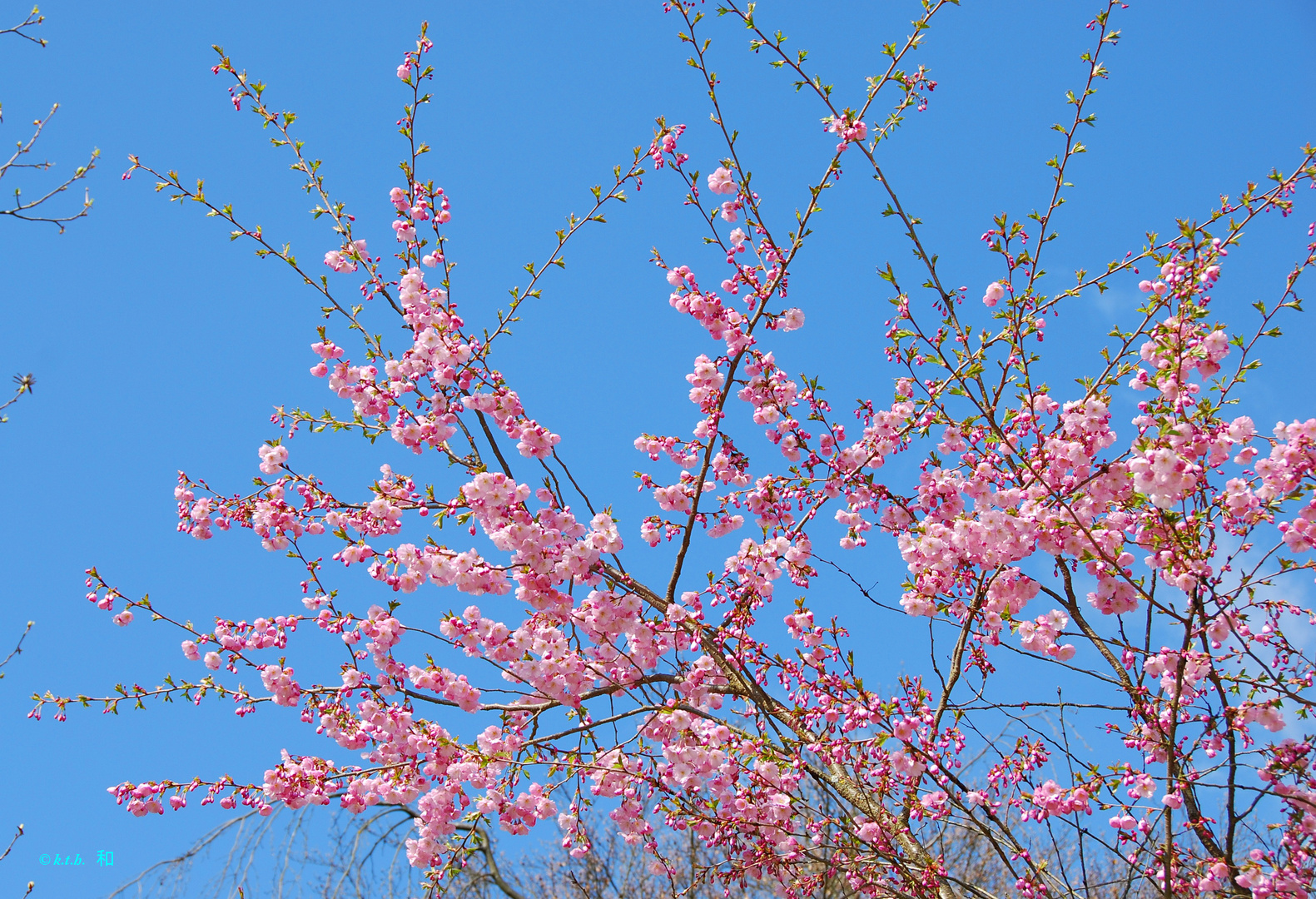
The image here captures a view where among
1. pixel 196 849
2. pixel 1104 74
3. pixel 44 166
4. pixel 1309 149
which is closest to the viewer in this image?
pixel 1309 149

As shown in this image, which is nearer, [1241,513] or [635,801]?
[1241,513]

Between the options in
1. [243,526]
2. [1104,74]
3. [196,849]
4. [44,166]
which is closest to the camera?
[1104,74]

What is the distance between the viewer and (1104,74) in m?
3.71

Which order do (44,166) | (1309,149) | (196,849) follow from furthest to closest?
1. (196,849)
2. (44,166)
3. (1309,149)

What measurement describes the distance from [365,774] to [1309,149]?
4639 mm

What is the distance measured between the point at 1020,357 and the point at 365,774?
11.0 ft

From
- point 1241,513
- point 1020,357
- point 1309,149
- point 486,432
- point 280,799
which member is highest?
point 1309,149

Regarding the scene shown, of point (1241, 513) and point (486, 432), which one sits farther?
point (486, 432)

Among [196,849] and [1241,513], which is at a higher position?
[1241,513]

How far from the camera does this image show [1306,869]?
119 inches

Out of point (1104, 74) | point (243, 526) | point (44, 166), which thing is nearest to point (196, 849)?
point (243, 526)

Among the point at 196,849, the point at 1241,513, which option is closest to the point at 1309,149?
the point at 1241,513

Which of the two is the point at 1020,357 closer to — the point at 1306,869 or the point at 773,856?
the point at 1306,869

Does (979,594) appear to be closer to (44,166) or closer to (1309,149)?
(1309,149)
